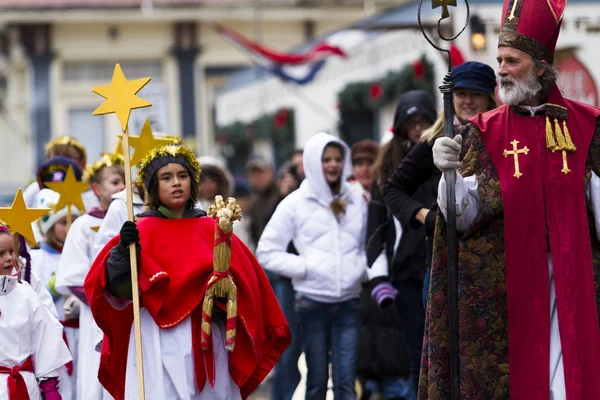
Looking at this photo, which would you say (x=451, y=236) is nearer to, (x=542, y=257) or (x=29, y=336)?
(x=542, y=257)

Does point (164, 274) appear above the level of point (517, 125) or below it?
below

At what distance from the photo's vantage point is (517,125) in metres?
6.02

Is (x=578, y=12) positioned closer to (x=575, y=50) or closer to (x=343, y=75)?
(x=575, y=50)

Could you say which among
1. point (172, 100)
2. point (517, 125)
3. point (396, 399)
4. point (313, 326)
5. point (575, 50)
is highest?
point (172, 100)

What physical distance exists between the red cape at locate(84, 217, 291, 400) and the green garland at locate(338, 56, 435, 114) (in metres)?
10.7

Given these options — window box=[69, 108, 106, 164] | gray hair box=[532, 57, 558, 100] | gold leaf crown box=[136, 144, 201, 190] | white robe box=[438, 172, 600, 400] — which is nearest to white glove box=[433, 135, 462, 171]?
white robe box=[438, 172, 600, 400]

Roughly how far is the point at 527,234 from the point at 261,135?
22.9 meters

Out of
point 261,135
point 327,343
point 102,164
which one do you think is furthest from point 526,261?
point 261,135

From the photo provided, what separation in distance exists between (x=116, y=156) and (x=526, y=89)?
373 centimetres

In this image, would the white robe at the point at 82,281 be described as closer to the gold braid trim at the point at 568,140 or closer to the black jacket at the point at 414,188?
the black jacket at the point at 414,188

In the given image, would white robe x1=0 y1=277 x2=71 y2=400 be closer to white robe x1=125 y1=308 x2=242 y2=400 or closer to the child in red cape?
the child in red cape

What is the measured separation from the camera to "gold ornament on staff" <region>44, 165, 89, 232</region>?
8.85 meters

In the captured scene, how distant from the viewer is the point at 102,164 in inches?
344

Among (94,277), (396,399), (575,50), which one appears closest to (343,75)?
(575,50)
